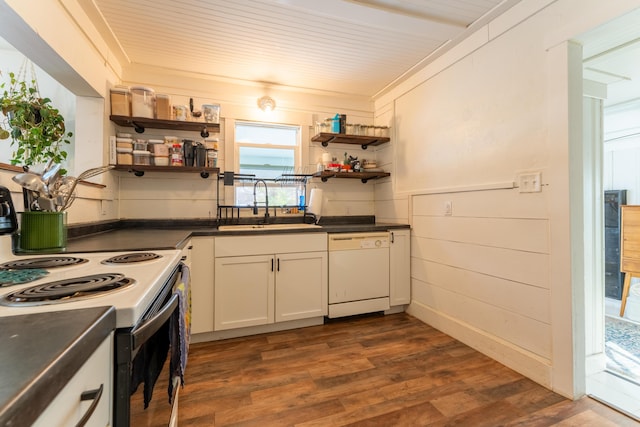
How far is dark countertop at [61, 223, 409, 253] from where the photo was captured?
4.59 ft

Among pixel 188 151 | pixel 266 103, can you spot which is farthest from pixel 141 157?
pixel 266 103

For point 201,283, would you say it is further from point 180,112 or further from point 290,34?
point 290,34

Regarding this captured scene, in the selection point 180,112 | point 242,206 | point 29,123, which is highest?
point 180,112

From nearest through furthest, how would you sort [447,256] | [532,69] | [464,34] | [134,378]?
[134,378]
[532,69]
[464,34]
[447,256]

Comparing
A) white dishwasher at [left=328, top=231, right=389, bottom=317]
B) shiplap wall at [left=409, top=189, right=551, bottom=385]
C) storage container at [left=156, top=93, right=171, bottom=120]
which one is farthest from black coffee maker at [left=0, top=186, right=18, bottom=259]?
shiplap wall at [left=409, top=189, right=551, bottom=385]

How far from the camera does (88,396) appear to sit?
48 cm

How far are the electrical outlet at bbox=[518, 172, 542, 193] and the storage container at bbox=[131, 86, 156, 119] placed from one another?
285cm

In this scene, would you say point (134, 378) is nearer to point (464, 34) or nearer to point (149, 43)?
point (149, 43)

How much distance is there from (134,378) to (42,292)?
0.31 metres

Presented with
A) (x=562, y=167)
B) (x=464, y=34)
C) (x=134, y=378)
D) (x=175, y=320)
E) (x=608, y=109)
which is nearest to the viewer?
(x=134, y=378)

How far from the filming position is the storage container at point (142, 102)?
7.78ft

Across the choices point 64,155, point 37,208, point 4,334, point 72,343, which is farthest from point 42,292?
point 64,155

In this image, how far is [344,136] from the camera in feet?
9.83

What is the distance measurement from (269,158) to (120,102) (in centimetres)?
135
